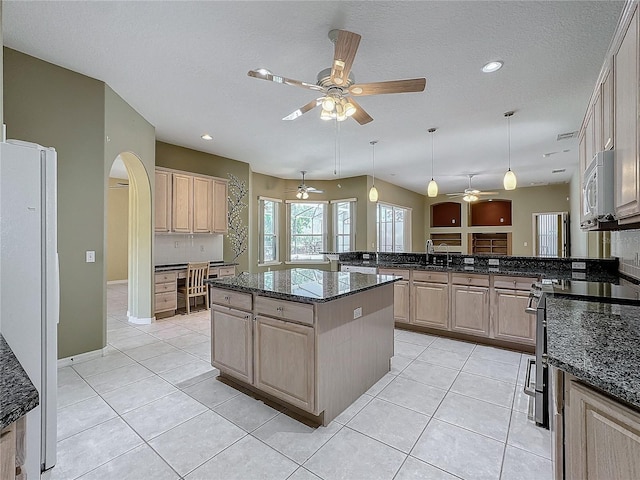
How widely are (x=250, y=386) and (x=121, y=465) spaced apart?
3.21 ft

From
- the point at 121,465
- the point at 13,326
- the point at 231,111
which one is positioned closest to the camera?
the point at 13,326

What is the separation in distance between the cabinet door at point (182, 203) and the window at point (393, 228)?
485 centimetres

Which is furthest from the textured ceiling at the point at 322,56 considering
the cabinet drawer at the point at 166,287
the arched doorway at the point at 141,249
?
the cabinet drawer at the point at 166,287

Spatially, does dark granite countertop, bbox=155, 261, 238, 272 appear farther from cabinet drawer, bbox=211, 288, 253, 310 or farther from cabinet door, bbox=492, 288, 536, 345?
cabinet door, bbox=492, 288, 536, 345

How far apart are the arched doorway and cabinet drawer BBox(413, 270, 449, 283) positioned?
3.89 meters

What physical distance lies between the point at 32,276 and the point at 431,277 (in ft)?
12.8

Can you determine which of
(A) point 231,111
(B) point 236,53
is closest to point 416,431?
(B) point 236,53

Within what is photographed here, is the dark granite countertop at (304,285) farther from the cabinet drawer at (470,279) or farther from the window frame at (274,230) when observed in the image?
the window frame at (274,230)

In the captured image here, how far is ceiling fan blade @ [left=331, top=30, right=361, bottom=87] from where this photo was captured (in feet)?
6.11

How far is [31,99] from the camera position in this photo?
2818mm

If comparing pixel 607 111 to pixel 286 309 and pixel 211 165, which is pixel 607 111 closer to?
pixel 286 309

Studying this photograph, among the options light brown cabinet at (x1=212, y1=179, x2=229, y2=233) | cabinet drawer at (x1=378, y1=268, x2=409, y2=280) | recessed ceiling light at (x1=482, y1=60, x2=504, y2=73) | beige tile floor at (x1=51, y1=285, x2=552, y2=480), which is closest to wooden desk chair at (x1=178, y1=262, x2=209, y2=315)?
light brown cabinet at (x1=212, y1=179, x2=229, y2=233)

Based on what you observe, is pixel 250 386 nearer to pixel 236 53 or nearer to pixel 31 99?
pixel 236 53

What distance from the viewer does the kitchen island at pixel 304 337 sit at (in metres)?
2.07
